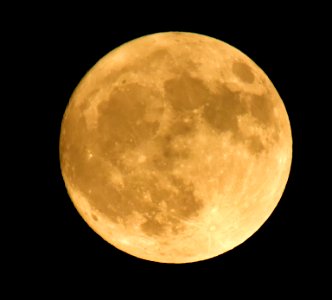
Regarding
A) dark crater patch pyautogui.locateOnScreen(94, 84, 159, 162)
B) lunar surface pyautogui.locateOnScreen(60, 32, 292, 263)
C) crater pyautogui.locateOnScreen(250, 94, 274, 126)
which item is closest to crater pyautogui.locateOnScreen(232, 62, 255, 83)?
lunar surface pyautogui.locateOnScreen(60, 32, 292, 263)

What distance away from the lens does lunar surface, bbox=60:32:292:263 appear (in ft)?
12.7

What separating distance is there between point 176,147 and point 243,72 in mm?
1127

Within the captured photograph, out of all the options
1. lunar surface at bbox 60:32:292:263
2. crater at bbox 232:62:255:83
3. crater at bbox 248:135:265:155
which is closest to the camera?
lunar surface at bbox 60:32:292:263

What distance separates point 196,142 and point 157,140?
1.17 feet

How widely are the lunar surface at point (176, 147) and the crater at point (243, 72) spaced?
14 millimetres

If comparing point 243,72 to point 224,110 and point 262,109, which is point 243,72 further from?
point 224,110

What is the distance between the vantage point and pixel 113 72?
428 centimetres

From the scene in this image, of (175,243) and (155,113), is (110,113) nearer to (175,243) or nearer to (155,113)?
(155,113)

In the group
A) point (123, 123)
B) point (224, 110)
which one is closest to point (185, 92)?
point (224, 110)

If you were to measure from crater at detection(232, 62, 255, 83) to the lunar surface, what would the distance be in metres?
0.01

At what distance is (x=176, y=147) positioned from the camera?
384cm

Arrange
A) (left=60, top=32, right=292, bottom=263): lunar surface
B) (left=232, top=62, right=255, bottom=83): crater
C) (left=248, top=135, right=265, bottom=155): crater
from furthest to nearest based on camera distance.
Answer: (left=232, top=62, right=255, bottom=83): crater → (left=248, top=135, right=265, bottom=155): crater → (left=60, top=32, right=292, bottom=263): lunar surface

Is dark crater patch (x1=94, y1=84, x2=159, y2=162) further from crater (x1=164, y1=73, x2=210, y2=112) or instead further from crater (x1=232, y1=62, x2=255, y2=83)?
crater (x1=232, y1=62, x2=255, y2=83)

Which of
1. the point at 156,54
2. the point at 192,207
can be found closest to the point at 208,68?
the point at 156,54
